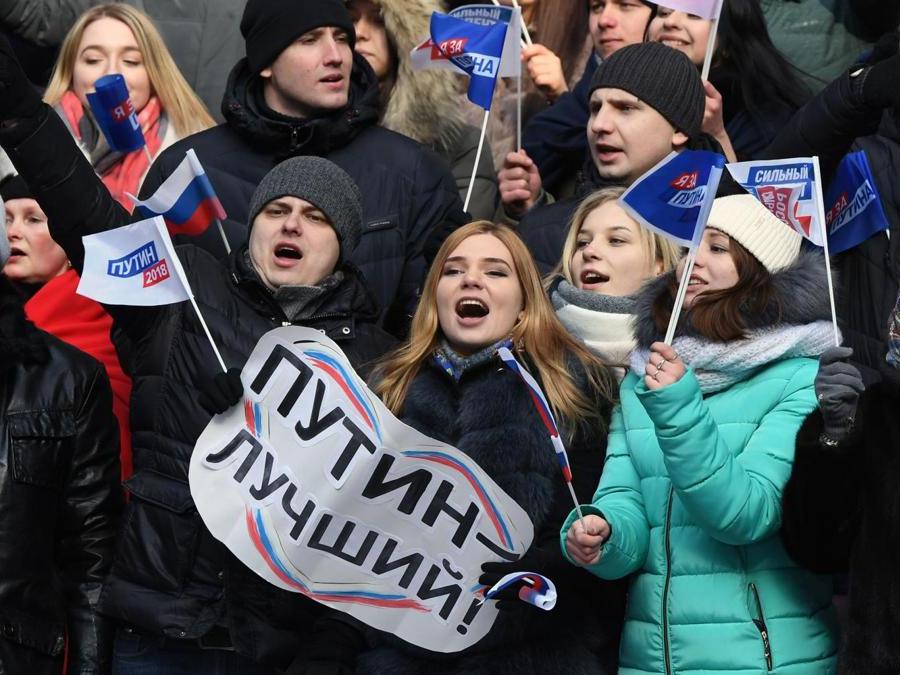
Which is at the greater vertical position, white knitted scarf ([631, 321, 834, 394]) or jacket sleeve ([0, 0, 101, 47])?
white knitted scarf ([631, 321, 834, 394])

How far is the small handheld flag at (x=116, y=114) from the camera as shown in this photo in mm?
6969

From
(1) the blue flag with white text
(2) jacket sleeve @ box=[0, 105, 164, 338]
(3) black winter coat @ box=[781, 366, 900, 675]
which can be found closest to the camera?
(3) black winter coat @ box=[781, 366, 900, 675]

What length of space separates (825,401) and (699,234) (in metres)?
0.70

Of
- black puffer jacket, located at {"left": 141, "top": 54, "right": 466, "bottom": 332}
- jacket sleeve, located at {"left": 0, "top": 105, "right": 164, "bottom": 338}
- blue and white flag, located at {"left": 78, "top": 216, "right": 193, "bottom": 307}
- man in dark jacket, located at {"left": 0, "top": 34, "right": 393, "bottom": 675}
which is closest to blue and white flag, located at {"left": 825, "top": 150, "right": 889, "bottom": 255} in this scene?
black puffer jacket, located at {"left": 141, "top": 54, "right": 466, "bottom": 332}

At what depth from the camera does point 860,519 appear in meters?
4.91

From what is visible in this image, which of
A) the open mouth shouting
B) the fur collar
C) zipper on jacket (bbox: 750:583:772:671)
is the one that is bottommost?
the fur collar

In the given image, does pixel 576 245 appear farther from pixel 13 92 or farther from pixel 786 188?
pixel 13 92

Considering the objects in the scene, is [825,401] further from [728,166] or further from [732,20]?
[732,20]

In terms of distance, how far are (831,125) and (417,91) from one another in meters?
2.02

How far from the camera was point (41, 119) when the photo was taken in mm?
5977

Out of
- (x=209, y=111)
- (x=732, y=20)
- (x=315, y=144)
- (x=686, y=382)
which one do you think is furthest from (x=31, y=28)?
(x=686, y=382)

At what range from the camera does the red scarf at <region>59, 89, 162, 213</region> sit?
7.47m

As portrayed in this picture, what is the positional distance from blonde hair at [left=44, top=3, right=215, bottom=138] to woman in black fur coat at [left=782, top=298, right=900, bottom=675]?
338 cm

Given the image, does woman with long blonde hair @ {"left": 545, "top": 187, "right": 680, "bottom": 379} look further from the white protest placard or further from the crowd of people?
the white protest placard
